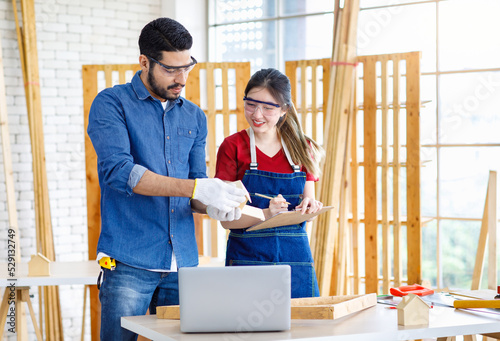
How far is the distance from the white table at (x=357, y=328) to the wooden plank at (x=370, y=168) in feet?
8.29

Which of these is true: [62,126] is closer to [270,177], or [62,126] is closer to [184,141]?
[270,177]

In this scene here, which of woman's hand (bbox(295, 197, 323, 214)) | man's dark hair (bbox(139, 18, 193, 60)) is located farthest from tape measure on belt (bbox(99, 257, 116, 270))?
woman's hand (bbox(295, 197, 323, 214))

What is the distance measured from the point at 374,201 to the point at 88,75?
2.46m

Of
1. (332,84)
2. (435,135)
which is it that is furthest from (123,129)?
(435,135)

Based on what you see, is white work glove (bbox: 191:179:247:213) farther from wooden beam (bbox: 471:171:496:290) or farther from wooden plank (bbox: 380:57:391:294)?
wooden plank (bbox: 380:57:391:294)

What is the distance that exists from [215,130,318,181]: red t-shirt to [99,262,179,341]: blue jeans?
2.25ft

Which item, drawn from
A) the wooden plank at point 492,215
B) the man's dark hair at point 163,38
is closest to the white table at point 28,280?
the man's dark hair at point 163,38

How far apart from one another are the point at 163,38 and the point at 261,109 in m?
0.69

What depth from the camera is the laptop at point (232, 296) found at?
75.8 inches

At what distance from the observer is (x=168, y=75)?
238cm

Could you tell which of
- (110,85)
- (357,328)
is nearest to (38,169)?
(110,85)

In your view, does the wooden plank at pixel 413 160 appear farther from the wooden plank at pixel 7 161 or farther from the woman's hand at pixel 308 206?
the wooden plank at pixel 7 161

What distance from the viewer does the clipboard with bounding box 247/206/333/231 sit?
8.63 ft

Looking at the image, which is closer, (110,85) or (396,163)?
(396,163)
